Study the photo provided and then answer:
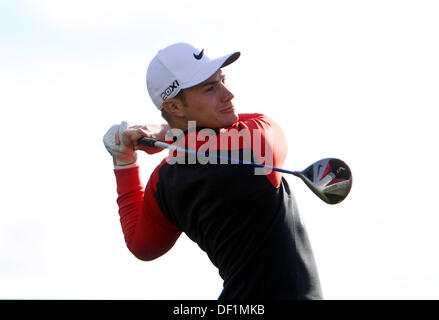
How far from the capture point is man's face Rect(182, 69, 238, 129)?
3748 mm

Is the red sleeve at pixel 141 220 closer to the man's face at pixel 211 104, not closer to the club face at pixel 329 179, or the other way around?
the man's face at pixel 211 104

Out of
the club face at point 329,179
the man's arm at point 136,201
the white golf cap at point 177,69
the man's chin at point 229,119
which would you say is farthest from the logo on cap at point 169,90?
the club face at point 329,179

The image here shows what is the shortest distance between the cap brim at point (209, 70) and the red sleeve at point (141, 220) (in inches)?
20.8

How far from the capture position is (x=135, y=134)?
3.98 metres

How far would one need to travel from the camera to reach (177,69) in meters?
3.88

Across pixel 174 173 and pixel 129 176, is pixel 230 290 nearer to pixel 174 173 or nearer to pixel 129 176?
pixel 174 173

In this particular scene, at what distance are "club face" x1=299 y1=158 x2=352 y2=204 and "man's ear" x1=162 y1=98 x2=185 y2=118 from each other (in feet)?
2.46

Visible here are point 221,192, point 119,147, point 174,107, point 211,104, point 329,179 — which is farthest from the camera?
point 119,147

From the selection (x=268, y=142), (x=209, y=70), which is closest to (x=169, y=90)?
(x=209, y=70)

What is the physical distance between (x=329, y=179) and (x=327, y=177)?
17 millimetres

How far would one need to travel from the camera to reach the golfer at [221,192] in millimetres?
3537

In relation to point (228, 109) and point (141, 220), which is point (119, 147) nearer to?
point (141, 220)
